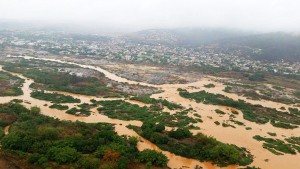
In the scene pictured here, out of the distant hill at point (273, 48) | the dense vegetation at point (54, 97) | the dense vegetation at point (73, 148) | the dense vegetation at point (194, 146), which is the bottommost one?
the distant hill at point (273, 48)

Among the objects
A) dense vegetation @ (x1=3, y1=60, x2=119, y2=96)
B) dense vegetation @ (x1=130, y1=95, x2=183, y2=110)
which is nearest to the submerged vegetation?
dense vegetation @ (x1=130, y1=95, x2=183, y2=110)

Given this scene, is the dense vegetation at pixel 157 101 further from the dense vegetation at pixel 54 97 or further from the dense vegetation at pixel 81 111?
the dense vegetation at pixel 54 97

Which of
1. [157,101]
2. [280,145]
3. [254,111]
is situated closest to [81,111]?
[157,101]

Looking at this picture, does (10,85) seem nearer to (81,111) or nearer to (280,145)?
(81,111)

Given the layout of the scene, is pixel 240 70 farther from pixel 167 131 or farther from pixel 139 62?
pixel 167 131

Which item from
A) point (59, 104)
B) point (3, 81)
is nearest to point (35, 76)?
point (3, 81)

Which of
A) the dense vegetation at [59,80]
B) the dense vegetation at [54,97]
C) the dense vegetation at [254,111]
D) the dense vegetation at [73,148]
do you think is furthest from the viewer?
the dense vegetation at [59,80]

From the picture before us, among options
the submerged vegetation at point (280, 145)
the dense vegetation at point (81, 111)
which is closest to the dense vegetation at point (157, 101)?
the dense vegetation at point (81, 111)
